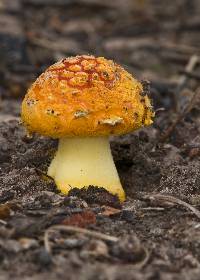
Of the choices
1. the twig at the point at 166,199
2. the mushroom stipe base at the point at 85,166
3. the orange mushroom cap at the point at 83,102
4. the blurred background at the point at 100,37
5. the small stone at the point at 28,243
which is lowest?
the small stone at the point at 28,243

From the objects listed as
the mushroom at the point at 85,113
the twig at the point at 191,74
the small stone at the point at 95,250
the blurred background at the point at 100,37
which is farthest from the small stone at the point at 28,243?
the twig at the point at 191,74

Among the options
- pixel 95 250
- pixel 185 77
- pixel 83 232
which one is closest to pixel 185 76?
pixel 185 77

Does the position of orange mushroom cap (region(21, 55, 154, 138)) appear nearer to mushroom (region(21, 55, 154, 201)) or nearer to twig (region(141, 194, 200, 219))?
mushroom (region(21, 55, 154, 201))

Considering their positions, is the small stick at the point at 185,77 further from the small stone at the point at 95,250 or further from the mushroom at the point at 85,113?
the small stone at the point at 95,250

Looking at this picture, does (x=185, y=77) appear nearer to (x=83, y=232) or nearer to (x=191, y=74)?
(x=191, y=74)

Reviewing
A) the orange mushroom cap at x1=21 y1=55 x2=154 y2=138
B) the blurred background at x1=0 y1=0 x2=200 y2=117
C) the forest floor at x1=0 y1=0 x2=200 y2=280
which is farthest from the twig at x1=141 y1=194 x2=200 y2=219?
the blurred background at x1=0 y1=0 x2=200 y2=117
